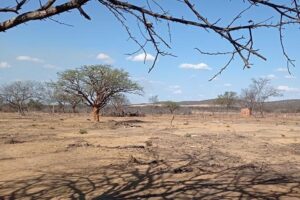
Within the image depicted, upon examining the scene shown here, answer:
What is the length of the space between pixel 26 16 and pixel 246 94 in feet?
255

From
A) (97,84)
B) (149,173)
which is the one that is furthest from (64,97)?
(149,173)

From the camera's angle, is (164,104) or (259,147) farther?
(164,104)

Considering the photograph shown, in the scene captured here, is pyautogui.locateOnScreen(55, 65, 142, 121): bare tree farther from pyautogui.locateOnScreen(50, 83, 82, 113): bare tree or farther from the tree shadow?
the tree shadow

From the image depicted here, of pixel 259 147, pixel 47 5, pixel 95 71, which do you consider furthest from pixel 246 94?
pixel 47 5

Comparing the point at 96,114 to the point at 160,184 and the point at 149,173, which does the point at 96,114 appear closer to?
the point at 149,173

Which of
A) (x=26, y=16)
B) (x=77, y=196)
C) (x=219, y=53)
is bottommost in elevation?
(x=77, y=196)

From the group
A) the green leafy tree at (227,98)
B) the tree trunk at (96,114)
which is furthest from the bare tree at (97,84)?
the green leafy tree at (227,98)

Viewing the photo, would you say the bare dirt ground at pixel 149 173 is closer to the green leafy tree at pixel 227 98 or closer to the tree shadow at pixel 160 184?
the tree shadow at pixel 160 184

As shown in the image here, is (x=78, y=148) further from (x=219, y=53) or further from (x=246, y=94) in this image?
(x=246, y=94)

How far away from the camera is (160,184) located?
9266 mm

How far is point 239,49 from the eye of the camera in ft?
11.8

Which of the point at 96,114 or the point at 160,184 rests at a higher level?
the point at 96,114

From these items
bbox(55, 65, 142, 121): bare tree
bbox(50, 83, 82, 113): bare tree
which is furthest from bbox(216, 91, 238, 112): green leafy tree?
bbox(55, 65, 142, 121): bare tree

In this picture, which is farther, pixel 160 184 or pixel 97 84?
pixel 97 84
